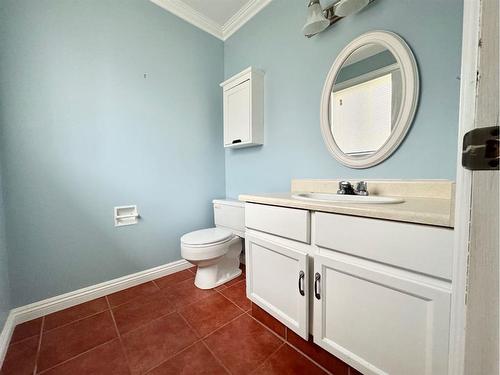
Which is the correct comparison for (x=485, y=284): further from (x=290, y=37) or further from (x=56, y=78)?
(x=56, y=78)

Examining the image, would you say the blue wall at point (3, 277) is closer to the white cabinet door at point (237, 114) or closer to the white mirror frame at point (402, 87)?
the white cabinet door at point (237, 114)

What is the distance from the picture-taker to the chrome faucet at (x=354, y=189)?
3.71ft

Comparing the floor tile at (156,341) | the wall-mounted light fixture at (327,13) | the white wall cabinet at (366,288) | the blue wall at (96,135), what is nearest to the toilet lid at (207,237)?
the blue wall at (96,135)

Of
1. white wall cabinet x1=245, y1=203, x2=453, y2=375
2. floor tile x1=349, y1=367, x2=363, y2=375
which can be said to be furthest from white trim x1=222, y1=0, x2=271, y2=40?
floor tile x1=349, y1=367, x2=363, y2=375

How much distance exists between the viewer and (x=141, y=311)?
1.38 meters

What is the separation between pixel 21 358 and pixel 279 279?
4.47 ft

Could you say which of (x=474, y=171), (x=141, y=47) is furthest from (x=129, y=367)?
(x=141, y=47)

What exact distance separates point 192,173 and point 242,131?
649mm

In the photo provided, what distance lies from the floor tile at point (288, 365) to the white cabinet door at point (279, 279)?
0.17m

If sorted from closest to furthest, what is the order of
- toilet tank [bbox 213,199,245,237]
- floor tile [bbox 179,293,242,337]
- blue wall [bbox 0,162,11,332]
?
1. blue wall [bbox 0,162,11,332]
2. floor tile [bbox 179,293,242,337]
3. toilet tank [bbox 213,199,245,237]

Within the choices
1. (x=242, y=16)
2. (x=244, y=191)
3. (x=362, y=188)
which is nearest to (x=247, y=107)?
(x=244, y=191)

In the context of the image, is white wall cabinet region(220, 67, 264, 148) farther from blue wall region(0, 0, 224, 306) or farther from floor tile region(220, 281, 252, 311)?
floor tile region(220, 281, 252, 311)

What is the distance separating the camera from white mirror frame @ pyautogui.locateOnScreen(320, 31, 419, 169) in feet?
3.39

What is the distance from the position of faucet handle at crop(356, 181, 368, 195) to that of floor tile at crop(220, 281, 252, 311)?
41.6 inches
